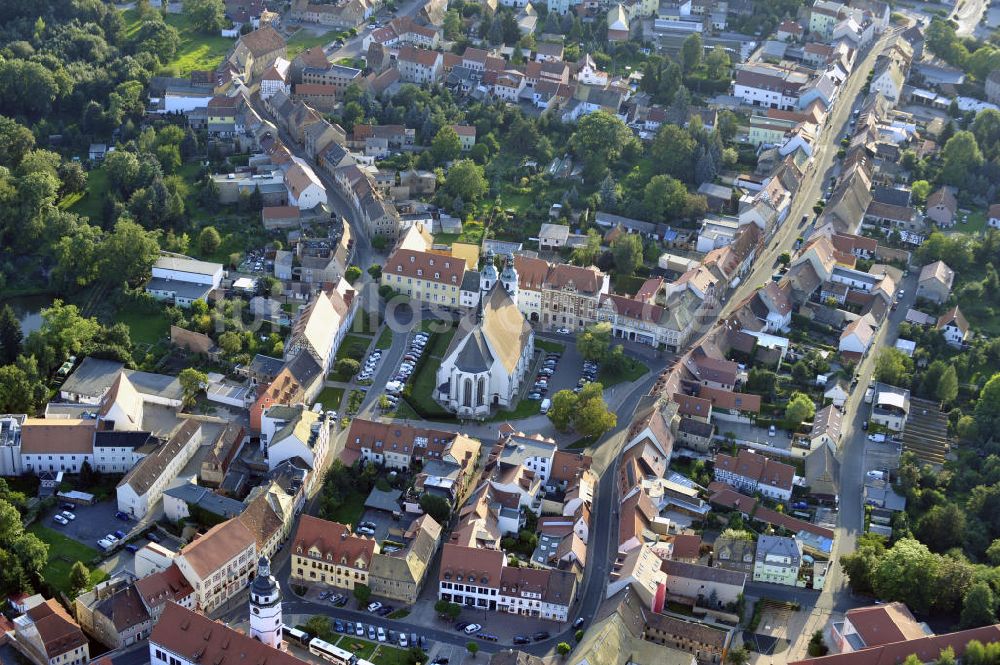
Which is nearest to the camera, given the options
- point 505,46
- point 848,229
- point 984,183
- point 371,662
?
point 371,662

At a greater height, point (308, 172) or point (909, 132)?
point (909, 132)

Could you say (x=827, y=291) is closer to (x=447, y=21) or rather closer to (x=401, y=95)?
(x=401, y=95)

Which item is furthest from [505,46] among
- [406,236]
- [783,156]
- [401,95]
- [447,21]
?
[406,236]

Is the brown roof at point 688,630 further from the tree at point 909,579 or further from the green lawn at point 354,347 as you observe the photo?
the green lawn at point 354,347

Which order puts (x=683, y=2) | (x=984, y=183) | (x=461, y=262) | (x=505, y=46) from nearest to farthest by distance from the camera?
(x=461, y=262) < (x=984, y=183) < (x=505, y=46) < (x=683, y=2)

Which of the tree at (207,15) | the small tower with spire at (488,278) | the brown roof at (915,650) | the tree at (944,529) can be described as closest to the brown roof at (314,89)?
the tree at (207,15)

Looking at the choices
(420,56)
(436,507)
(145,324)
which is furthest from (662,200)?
(145,324)
